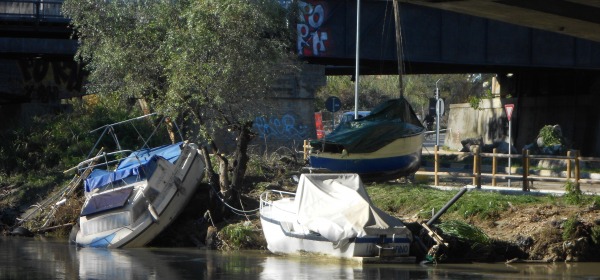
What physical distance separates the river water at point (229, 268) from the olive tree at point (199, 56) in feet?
14.9

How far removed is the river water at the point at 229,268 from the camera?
19.1 metres

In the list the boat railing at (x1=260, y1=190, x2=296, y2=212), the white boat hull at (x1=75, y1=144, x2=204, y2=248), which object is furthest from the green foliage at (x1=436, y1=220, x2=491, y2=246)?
the white boat hull at (x1=75, y1=144, x2=204, y2=248)

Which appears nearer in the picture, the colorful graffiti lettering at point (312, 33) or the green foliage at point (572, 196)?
the green foliage at point (572, 196)

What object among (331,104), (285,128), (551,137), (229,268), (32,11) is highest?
(32,11)

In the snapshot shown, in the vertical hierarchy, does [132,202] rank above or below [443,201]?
below

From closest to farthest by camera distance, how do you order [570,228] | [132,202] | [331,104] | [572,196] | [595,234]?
1. [570,228]
2. [595,234]
3. [572,196]
4. [132,202]
5. [331,104]

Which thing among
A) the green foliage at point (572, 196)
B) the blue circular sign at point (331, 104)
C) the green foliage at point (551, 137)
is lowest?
the green foliage at point (572, 196)

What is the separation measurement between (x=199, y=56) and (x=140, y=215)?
176 inches

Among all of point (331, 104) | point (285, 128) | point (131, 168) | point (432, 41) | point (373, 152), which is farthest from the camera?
point (432, 41)

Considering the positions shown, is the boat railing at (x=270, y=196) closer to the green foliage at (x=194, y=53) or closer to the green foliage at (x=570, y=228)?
the green foliage at (x=194, y=53)

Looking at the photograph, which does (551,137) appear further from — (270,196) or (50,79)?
(270,196)

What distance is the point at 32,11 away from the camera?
38.0 m

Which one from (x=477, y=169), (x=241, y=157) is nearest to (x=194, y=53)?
(x=241, y=157)

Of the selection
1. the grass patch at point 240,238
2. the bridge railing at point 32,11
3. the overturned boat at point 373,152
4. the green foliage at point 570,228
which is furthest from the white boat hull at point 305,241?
the bridge railing at point 32,11
